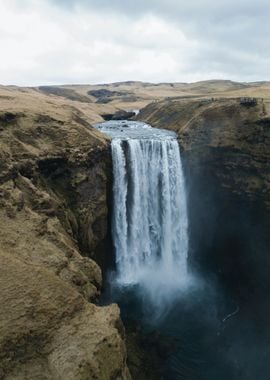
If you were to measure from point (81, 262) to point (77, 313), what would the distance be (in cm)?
433

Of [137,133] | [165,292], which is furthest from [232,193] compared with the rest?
[137,133]

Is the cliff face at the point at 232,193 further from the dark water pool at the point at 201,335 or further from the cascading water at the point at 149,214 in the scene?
the dark water pool at the point at 201,335

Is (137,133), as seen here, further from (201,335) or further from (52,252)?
(52,252)

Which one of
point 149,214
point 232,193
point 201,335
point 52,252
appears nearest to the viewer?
point 52,252

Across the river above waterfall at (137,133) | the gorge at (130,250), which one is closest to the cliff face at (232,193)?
the gorge at (130,250)

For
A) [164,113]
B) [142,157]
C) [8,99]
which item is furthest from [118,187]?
[164,113]

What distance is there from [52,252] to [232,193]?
22.1 meters

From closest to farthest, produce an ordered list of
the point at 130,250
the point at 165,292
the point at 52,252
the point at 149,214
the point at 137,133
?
the point at 52,252
the point at 165,292
the point at 130,250
the point at 149,214
the point at 137,133

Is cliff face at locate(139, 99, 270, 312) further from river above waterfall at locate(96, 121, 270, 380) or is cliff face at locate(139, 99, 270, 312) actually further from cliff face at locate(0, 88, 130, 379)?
cliff face at locate(0, 88, 130, 379)

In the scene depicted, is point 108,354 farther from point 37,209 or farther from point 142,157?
point 142,157

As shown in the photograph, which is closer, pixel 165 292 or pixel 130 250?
pixel 165 292

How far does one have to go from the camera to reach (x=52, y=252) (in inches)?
701

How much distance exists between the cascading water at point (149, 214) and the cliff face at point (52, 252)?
150 inches

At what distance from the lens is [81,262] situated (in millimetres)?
18781
